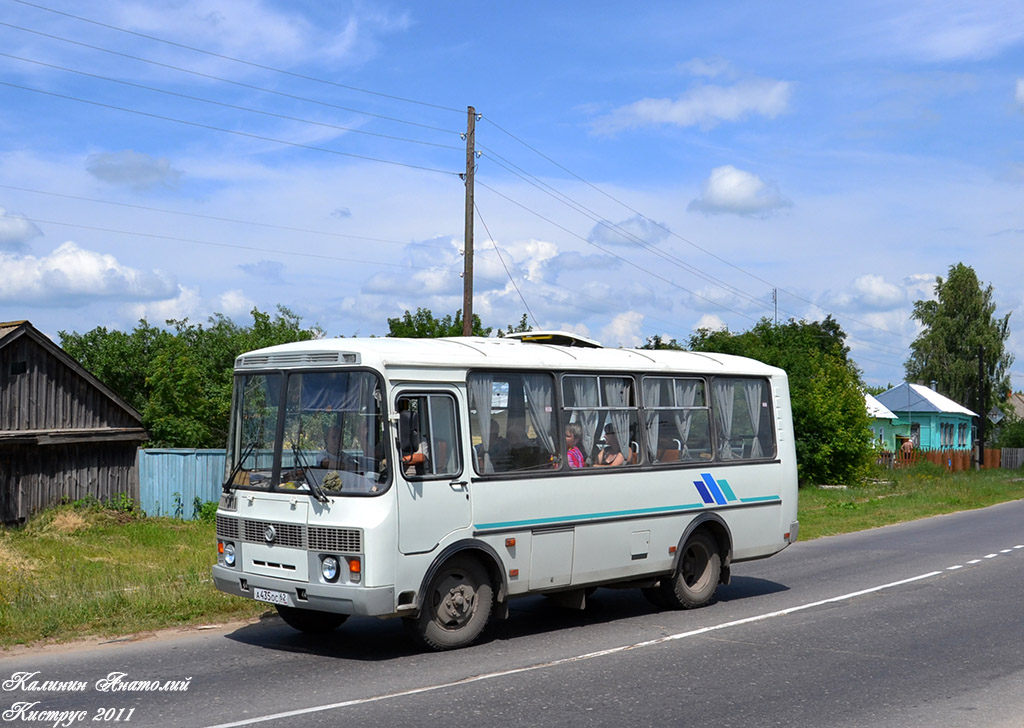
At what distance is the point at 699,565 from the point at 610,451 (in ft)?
7.12

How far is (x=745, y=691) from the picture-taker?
7.95 m

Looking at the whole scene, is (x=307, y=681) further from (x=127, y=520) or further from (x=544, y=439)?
(x=127, y=520)

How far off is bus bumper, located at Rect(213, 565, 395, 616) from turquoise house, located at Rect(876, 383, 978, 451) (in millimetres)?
68739

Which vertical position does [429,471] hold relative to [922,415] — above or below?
below

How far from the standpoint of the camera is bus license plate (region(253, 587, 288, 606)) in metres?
9.12

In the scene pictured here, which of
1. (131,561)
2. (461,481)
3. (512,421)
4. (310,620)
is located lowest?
(131,561)

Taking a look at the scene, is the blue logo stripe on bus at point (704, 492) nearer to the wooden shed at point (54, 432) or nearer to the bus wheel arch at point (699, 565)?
the bus wheel arch at point (699, 565)

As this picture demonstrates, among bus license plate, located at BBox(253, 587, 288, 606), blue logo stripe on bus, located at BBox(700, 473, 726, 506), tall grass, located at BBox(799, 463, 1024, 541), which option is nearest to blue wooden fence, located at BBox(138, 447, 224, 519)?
tall grass, located at BBox(799, 463, 1024, 541)

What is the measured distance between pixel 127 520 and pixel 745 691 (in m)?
21.8

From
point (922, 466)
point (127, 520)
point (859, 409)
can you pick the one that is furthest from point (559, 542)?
point (922, 466)

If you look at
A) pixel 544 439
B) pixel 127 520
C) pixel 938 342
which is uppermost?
pixel 938 342

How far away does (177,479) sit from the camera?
2809 centimetres

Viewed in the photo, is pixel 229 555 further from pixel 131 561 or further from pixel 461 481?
pixel 131 561

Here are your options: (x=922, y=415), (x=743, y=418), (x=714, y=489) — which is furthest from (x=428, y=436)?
(x=922, y=415)
